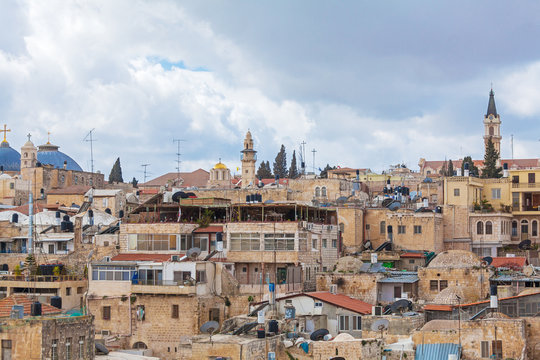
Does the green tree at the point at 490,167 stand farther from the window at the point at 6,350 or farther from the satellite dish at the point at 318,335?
the window at the point at 6,350

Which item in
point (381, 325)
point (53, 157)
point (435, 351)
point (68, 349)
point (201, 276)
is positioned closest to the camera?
point (68, 349)

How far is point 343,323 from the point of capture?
1417 inches

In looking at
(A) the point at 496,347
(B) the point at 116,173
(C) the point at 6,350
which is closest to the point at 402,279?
(A) the point at 496,347

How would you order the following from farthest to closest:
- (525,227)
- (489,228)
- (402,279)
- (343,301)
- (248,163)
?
1. (248,163)
2. (525,227)
3. (489,228)
4. (402,279)
5. (343,301)

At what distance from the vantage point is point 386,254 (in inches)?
1825

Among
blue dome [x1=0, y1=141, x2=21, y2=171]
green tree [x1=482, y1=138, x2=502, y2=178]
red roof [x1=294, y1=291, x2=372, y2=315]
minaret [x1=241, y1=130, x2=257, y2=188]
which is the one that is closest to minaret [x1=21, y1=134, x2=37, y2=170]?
blue dome [x1=0, y1=141, x2=21, y2=171]

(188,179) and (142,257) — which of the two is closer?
(142,257)

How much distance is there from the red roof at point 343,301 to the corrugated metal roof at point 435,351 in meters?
5.43

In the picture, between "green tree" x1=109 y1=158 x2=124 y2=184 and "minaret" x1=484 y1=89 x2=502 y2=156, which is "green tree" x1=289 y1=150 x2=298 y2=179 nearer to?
"green tree" x1=109 y1=158 x2=124 y2=184

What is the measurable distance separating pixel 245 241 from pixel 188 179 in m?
55.1

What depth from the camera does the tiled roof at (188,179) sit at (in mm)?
91606

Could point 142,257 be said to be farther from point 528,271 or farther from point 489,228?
point 489,228

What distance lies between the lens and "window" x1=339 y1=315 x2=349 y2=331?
3591 centimetres

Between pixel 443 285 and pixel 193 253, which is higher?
pixel 193 253
